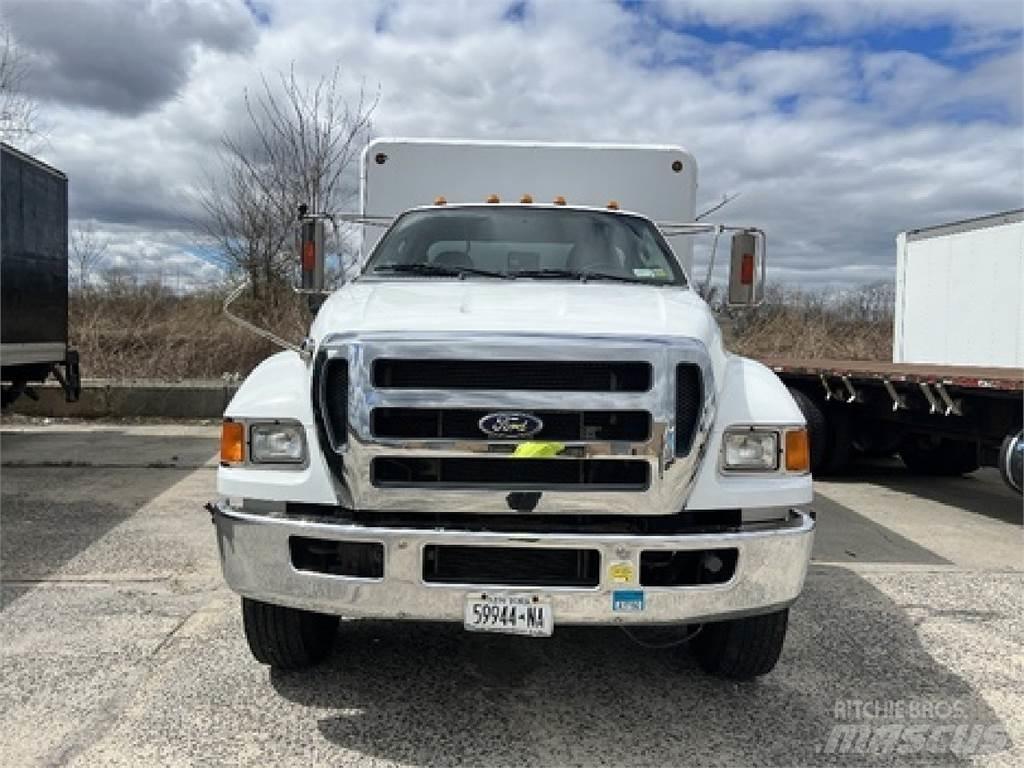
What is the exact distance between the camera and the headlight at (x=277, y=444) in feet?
10.7

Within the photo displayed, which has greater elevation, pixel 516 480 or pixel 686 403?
pixel 686 403

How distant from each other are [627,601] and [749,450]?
0.73 meters

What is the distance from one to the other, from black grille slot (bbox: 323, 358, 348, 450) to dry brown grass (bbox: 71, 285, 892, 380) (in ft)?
33.4

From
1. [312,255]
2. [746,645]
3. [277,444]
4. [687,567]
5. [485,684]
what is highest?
[312,255]

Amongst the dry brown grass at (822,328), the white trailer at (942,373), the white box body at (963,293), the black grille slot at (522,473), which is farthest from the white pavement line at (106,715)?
the dry brown grass at (822,328)

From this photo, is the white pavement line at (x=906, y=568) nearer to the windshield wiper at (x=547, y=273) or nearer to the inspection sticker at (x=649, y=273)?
the inspection sticker at (x=649, y=273)

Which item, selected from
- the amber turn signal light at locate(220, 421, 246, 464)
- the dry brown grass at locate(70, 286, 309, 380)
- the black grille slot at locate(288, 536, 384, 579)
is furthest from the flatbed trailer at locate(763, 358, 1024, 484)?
the dry brown grass at locate(70, 286, 309, 380)

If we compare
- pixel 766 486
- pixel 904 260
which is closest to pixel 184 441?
pixel 766 486

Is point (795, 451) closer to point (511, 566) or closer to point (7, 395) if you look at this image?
point (511, 566)

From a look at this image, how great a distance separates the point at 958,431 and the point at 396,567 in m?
6.23

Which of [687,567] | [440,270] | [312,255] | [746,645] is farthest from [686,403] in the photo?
[312,255]

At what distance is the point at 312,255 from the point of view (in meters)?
5.17

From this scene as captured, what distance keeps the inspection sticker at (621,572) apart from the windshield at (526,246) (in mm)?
1711

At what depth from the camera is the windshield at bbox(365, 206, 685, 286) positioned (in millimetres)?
4465
